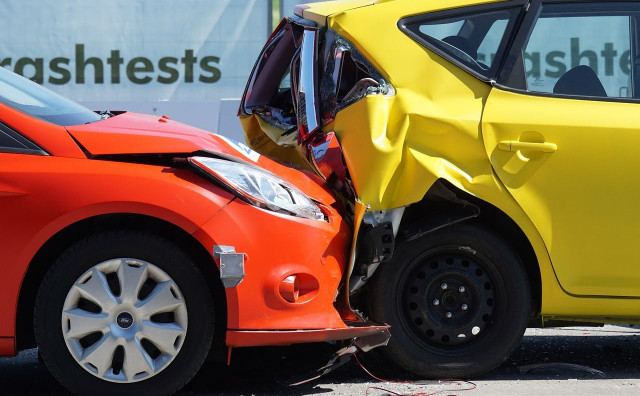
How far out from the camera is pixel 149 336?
14.0ft

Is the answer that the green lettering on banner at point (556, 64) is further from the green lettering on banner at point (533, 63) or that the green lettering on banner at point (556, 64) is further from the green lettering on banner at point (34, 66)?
the green lettering on banner at point (34, 66)

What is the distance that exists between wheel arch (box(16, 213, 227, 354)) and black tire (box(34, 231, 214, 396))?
6cm

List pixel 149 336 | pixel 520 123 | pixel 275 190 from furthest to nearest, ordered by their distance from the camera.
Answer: pixel 520 123 < pixel 275 190 < pixel 149 336

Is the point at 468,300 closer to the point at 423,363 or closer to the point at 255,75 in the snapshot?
the point at 423,363

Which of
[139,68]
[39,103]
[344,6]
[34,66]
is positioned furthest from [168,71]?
[39,103]

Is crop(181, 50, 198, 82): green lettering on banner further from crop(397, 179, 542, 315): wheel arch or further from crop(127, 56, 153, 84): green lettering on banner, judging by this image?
crop(397, 179, 542, 315): wheel arch

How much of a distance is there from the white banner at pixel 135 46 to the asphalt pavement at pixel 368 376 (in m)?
13.3

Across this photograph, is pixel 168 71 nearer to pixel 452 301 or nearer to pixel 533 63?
pixel 533 63

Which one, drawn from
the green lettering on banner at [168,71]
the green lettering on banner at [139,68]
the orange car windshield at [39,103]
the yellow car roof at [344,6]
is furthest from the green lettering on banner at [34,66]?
the orange car windshield at [39,103]

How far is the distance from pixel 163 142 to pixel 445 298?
1.43 m

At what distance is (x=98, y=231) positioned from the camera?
434 cm

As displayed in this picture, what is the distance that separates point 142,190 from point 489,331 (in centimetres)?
171

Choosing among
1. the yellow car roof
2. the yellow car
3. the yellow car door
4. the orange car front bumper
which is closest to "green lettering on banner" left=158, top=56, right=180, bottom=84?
the yellow car roof

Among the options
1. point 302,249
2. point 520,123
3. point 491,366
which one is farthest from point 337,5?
point 491,366
